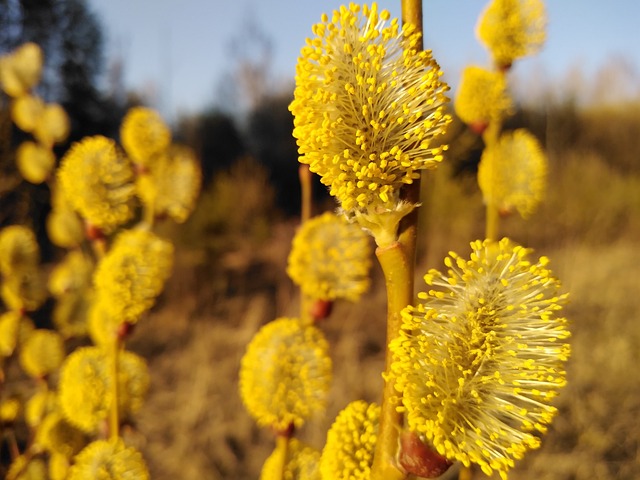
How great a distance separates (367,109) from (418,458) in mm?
136

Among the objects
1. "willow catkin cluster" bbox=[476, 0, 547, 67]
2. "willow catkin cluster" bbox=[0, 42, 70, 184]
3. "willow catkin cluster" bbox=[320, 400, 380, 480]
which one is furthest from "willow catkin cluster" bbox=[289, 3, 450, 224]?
"willow catkin cluster" bbox=[0, 42, 70, 184]

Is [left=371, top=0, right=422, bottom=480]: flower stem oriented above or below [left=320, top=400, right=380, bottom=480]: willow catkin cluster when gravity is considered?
above

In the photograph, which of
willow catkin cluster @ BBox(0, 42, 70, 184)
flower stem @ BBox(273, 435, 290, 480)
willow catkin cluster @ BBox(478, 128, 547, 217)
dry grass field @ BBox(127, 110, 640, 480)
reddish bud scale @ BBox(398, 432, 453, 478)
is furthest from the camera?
dry grass field @ BBox(127, 110, 640, 480)

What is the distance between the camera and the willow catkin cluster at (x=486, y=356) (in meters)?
0.23

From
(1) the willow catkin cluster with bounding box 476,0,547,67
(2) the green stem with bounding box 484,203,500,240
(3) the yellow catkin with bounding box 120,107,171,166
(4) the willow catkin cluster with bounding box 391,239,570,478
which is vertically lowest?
(4) the willow catkin cluster with bounding box 391,239,570,478

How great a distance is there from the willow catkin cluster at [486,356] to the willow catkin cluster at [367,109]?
0.15 ft

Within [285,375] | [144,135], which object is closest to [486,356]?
[285,375]

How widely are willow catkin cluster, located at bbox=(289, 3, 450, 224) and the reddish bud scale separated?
0.09 m

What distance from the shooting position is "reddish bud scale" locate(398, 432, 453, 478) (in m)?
0.21

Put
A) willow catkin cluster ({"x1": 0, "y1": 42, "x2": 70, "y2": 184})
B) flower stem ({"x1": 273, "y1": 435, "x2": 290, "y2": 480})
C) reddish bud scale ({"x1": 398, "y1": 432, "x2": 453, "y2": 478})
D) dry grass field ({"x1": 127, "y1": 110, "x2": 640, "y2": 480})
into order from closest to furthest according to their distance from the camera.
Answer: reddish bud scale ({"x1": 398, "y1": 432, "x2": 453, "y2": 478}) < flower stem ({"x1": 273, "y1": 435, "x2": 290, "y2": 480}) < willow catkin cluster ({"x1": 0, "y1": 42, "x2": 70, "y2": 184}) < dry grass field ({"x1": 127, "y1": 110, "x2": 640, "y2": 480})

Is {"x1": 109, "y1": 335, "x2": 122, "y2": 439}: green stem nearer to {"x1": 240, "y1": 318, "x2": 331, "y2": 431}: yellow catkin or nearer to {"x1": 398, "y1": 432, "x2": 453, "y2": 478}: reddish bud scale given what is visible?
{"x1": 240, "y1": 318, "x2": 331, "y2": 431}: yellow catkin

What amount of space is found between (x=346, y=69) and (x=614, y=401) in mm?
1961

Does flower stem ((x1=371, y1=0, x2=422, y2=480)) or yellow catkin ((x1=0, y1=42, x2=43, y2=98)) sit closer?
flower stem ((x1=371, y1=0, x2=422, y2=480))

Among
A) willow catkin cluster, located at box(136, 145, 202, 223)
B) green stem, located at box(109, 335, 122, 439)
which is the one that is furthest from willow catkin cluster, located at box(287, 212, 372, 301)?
willow catkin cluster, located at box(136, 145, 202, 223)
